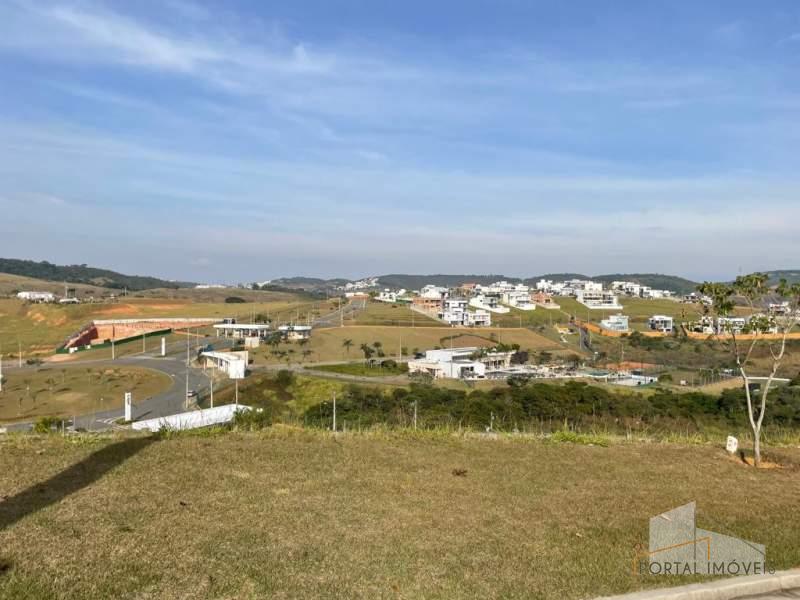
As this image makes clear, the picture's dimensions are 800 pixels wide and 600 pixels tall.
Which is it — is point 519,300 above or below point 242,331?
above

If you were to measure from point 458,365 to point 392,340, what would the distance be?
18719 mm

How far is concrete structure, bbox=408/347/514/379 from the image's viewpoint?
53.9 m

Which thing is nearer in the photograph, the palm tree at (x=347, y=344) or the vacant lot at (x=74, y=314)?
the palm tree at (x=347, y=344)

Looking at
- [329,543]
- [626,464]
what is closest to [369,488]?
[329,543]

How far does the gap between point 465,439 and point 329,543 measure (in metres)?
4.73

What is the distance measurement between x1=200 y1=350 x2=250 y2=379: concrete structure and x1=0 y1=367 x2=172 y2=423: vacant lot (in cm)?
462

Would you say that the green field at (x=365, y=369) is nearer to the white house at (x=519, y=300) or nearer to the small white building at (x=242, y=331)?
the small white building at (x=242, y=331)

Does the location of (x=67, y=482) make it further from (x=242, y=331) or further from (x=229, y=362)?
(x=242, y=331)

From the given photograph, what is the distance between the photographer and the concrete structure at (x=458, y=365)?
5388cm

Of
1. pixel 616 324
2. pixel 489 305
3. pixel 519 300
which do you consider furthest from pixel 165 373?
pixel 519 300

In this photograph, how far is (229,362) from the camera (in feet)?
166

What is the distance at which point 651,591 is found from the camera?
4.47 metres

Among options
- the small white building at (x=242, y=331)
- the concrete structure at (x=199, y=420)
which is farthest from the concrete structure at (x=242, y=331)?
the concrete structure at (x=199, y=420)

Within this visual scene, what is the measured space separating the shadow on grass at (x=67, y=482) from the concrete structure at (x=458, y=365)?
148 ft
